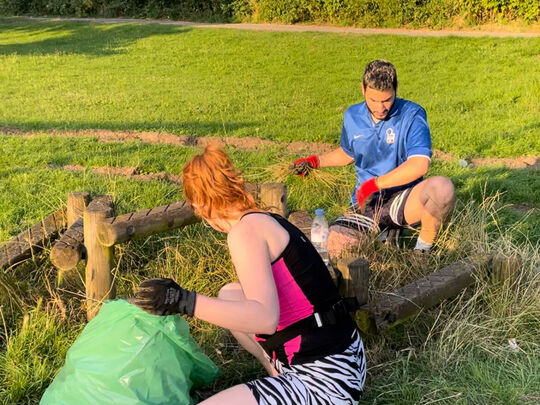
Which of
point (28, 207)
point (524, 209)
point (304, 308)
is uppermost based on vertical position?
point (304, 308)

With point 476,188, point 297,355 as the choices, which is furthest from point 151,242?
point 476,188

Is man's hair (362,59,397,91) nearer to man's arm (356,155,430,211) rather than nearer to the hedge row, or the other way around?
man's arm (356,155,430,211)

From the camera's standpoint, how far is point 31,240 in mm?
3680

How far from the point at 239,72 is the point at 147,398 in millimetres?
10677

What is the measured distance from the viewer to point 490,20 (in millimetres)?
16391

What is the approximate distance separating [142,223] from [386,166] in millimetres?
1765

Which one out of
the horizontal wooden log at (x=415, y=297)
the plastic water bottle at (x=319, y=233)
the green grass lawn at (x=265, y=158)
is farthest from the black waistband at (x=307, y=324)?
the plastic water bottle at (x=319, y=233)

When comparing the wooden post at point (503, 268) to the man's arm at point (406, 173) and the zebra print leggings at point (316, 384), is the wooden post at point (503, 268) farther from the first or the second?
the zebra print leggings at point (316, 384)

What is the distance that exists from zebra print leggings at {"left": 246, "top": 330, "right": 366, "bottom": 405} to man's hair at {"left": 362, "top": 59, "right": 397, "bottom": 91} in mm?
1898

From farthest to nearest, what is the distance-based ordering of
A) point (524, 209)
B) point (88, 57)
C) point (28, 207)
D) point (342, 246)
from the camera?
point (88, 57) < point (524, 209) < point (28, 207) < point (342, 246)

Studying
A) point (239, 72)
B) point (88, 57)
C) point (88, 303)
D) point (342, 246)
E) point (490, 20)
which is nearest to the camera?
point (88, 303)

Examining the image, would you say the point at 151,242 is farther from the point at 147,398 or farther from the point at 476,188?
the point at 476,188

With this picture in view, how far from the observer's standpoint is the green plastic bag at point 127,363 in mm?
2473

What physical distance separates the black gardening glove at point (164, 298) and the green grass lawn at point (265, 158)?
0.97 metres
